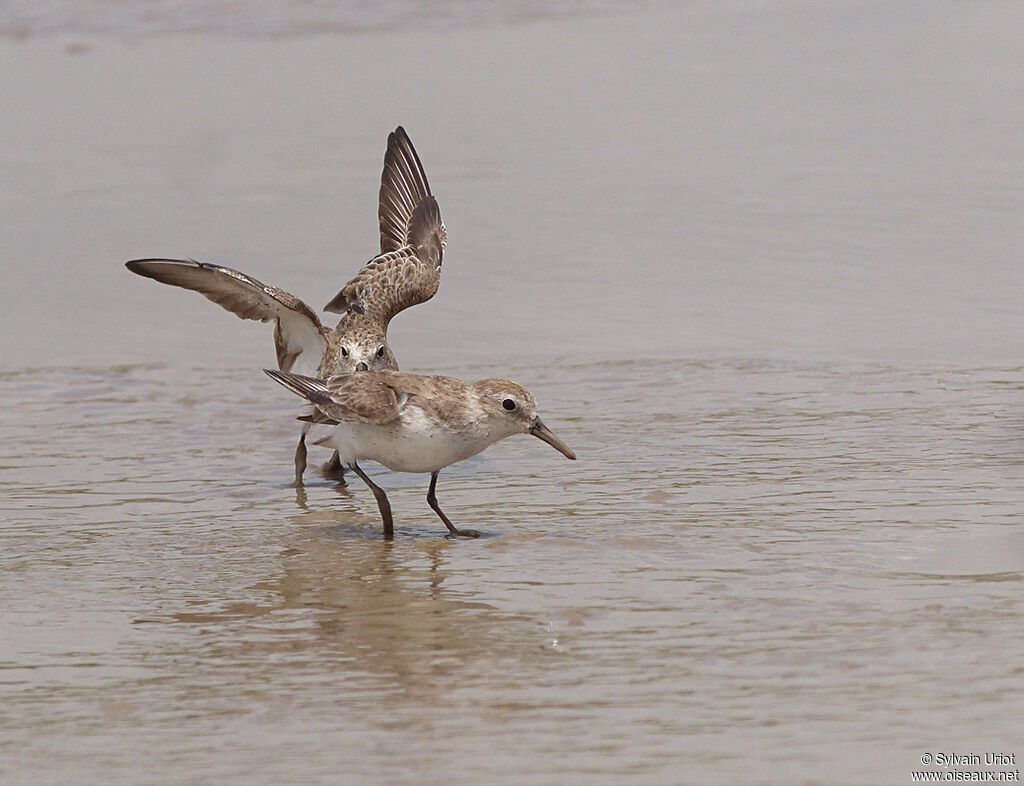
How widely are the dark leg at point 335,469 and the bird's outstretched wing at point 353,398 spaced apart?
119 cm

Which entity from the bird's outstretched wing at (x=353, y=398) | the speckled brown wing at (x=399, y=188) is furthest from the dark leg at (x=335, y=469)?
the speckled brown wing at (x=399, y=188)

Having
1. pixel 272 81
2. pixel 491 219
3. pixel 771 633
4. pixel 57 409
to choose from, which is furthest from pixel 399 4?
pixel 771 633

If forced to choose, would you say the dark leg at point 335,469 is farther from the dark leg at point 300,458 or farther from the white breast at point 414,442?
the white breast at point 414,442

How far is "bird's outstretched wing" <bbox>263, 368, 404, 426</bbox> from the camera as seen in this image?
713 centimetres

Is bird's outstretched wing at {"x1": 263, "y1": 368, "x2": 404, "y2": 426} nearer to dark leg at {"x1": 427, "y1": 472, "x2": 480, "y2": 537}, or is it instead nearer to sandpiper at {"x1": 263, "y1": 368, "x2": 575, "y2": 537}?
sandpiper at {"x1": 263, "y1": 368, "x2": 575, "y2": 537}

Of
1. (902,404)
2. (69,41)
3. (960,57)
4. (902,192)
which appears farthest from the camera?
(69,41)

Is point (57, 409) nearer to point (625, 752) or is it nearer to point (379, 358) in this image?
point (379, 358)

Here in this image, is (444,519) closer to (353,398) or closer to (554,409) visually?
(353,398)

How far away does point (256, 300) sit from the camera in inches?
355

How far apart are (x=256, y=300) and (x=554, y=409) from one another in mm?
1650

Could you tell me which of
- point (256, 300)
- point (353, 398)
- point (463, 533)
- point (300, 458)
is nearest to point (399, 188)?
point (256, 300)

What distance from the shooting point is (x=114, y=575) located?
659cm

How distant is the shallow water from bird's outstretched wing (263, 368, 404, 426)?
1.78 feet

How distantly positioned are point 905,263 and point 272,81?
7538 mm
